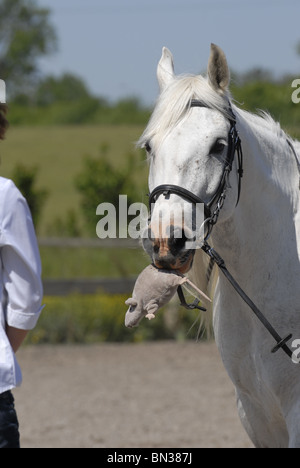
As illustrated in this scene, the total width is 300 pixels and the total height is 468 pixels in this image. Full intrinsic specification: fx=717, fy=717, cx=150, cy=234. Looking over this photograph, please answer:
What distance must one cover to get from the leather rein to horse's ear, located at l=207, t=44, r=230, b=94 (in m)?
0.10

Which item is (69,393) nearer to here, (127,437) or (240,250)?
(127,437)

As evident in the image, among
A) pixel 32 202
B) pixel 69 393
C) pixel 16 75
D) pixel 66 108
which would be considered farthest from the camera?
pixel 16 75

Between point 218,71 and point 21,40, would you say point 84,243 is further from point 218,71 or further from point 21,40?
point 21,40

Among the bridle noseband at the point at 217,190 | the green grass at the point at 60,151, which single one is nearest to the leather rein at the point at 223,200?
the bridle noseband at the point at 217,190

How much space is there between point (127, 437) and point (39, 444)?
780 millimetres

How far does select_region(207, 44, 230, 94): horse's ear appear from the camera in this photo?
9.86 ft

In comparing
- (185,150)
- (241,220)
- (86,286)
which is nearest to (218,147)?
(185,150)

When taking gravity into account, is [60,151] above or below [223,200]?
below

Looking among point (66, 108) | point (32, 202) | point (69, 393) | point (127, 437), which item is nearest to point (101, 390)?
point (69, 393)

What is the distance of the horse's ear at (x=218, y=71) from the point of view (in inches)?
118

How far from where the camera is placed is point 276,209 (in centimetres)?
335

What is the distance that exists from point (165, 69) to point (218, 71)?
0.40 m

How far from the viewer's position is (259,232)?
10.8 ft

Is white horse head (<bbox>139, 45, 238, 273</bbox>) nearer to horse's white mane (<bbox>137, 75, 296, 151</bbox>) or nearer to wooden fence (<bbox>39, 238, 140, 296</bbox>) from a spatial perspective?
horse's white mane (<bbox>137, 75, 296, 151</bbox>)
